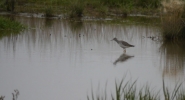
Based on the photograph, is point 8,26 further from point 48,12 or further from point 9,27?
point 48,12

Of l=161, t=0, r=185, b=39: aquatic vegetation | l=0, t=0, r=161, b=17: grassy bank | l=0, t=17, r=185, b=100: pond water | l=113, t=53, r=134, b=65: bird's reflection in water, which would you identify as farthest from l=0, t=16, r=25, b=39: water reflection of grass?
l=0, t=0, r=161, b=17: grassy bank

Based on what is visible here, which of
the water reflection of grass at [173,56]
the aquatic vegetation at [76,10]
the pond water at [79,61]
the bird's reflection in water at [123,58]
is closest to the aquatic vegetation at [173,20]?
the water reflection of grass at [173,56]

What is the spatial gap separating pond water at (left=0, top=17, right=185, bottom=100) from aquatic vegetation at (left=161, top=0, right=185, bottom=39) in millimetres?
421

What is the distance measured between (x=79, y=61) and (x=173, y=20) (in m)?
4.88

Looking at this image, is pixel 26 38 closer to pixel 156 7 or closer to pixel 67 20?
pixel 67 20

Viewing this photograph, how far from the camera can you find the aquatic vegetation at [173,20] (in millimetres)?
16594

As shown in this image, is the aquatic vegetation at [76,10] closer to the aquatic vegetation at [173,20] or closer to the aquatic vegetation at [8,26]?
the aquatic vegetation at [8,26]

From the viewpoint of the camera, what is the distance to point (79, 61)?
12.6 metres

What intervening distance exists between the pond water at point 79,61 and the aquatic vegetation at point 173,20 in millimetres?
421

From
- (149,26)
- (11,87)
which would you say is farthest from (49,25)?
(11,87)

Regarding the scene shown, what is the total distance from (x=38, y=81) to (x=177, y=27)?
23.5 feet

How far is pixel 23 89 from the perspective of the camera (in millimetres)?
9695

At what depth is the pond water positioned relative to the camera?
32.7 ft

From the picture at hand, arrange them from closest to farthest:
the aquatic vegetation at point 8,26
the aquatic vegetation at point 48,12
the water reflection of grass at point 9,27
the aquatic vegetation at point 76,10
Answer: the water reflection of grass at point 9,27 → the aquatic vegetation at point 8,26 → the aquatic vegetation at point 48,12 → the aquatic vegetation at point 76,10
